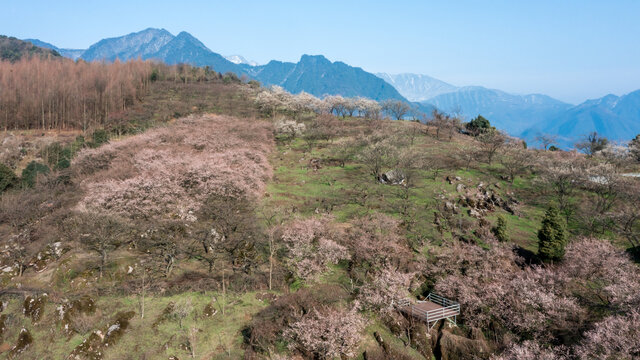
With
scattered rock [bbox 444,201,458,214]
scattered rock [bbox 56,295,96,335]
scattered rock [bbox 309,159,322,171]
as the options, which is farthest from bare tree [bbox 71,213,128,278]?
scattered rock [bbox 444,201,458,214]

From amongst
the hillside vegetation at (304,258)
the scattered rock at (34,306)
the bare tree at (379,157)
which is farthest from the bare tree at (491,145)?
the scattered rock at (34,306)

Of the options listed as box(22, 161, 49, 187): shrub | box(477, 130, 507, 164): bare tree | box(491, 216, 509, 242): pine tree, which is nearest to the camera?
box(491, 216, 509, 242): pine tree

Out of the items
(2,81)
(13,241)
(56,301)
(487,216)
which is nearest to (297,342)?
(56,301)

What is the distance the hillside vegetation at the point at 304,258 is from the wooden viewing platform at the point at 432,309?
0.60m

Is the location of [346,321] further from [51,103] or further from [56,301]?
[51,103]

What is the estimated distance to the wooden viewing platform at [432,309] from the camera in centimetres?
2220

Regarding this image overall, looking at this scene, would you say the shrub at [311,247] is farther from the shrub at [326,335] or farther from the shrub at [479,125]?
the shrub at [479,125]

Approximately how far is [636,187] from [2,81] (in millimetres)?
138994

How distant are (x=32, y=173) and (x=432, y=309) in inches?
2466

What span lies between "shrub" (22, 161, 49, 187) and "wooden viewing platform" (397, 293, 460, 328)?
194 feet

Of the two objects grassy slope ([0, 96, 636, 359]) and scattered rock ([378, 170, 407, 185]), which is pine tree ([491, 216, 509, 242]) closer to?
grassy slope ([0, 96, 636, 359])

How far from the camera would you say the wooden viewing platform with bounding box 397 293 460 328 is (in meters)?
22.2

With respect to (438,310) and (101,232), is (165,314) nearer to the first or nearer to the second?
(101,232)

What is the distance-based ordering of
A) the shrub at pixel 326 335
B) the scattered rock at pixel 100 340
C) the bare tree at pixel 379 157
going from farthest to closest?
the bare tree at pixel 379 157
the shrub at pixel 326 335
the scattered rock at pixel 100 340
